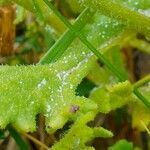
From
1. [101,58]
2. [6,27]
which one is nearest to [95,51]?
[101,58]

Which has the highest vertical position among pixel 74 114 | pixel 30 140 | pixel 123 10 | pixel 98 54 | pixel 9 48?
pixel 123 10

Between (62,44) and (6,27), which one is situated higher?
(62,44)

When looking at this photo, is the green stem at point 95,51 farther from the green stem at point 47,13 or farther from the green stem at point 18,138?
the green stem at point 18,138

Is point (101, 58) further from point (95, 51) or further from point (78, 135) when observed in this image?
point (78, 135)

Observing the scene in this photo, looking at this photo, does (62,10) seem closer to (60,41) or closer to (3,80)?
(60,41)

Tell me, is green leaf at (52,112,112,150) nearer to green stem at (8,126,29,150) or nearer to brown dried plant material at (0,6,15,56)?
green stem at (8,126,29,150)

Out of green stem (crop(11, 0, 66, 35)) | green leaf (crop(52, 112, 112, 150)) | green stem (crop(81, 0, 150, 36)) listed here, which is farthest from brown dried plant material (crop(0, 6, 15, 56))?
green leaf (crop(52, 112, 112, 150))

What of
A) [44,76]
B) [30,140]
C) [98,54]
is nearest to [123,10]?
[98,54]

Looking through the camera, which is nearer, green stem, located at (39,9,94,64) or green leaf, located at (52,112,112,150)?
green leaf, located at (52,112,112,150)
